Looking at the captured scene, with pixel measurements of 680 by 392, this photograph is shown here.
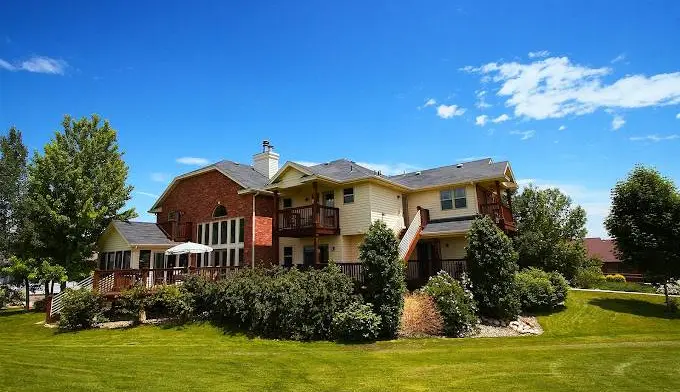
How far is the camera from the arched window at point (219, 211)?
2627cm

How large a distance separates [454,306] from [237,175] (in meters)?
16.2

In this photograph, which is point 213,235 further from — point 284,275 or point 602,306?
point 602,306

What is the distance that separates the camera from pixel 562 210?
45156 millimetres

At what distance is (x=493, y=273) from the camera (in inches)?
725

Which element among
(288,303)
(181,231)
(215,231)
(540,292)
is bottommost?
(540,292)

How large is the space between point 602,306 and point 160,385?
72.4 feet

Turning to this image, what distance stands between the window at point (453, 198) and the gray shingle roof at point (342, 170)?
4565mm

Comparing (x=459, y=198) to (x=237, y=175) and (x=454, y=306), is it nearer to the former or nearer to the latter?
(x=454, y=306)

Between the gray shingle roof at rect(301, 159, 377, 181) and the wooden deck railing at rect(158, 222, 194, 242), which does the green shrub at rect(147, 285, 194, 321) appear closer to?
the wooden deck railing at rect(158, 222, 194, 242)

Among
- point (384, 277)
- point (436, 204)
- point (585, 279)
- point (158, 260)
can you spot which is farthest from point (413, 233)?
point (585, 279)

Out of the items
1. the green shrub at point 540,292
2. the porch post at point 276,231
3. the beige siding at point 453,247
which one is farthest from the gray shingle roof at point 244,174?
the green shrub at point 540,292

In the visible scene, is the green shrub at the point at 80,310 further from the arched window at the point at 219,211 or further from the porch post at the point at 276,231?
the porch post at the point at 276,231

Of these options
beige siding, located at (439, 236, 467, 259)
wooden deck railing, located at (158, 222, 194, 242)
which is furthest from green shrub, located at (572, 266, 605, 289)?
wooden deck railing, located at (158, 222, 194, 242)

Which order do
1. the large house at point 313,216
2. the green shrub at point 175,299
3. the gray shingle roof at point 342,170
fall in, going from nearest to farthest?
the green shrub at point 175,299
the large house at point 313,216
the gray shingle roof at point 342,170
